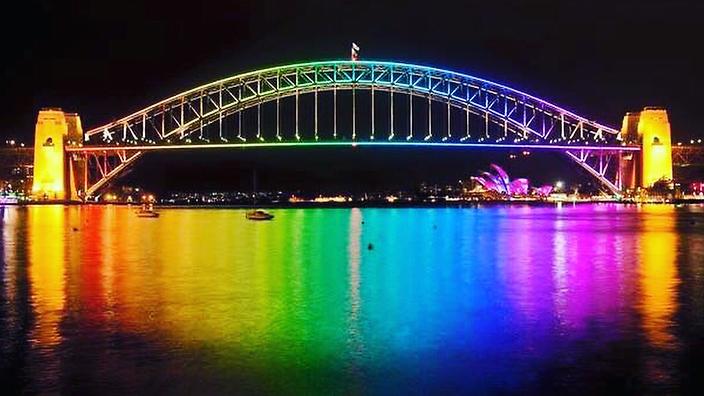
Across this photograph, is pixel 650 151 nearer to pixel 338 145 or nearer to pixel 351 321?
pixel 338 145

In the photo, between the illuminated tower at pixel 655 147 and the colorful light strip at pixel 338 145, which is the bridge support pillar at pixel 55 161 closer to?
the colorful light strip at pixel 338 145

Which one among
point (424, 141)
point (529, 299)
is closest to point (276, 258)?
point (529, 299)

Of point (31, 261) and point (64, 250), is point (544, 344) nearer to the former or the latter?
point (31, 261)

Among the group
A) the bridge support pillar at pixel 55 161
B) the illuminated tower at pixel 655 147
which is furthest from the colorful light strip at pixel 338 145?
the illuminated tower at pixel 655 147

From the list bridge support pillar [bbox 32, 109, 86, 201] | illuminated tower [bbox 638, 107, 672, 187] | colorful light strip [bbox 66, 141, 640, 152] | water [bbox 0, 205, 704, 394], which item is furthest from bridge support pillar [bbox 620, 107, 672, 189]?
water [bbox 0, 205, 704, 394]

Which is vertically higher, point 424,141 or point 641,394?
point 424,141
